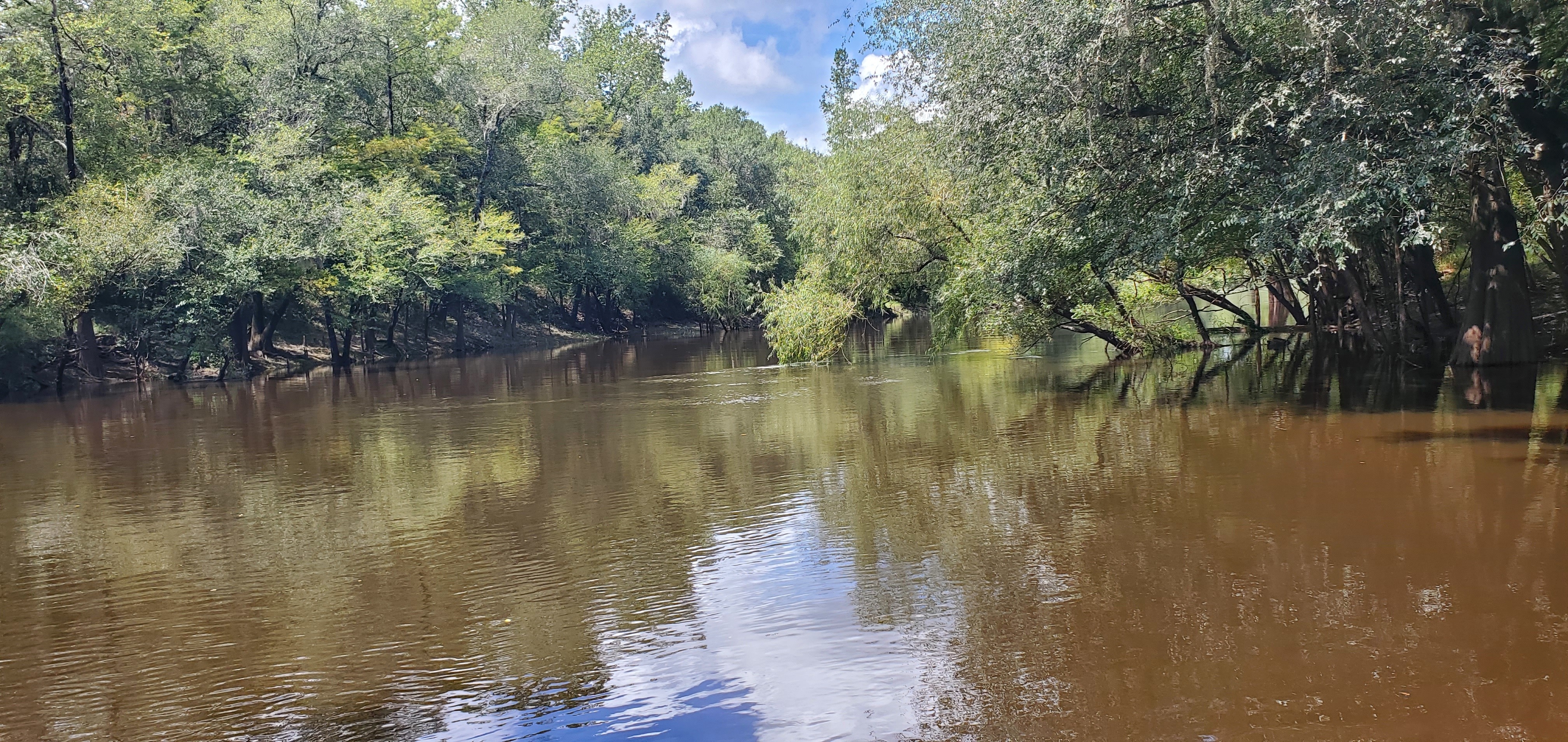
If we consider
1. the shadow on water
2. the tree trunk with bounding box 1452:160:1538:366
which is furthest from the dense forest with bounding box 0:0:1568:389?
the shadow on water

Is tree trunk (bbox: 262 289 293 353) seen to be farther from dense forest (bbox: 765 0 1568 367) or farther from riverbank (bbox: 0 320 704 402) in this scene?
dense forest (bbox: 765 0 1568 367)

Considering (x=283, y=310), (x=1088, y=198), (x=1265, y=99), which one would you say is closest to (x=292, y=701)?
(x=1265, y=99)

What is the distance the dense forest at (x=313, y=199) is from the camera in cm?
3275

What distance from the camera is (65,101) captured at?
33312 mm

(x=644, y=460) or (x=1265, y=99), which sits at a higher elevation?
(x=1265, y=99)

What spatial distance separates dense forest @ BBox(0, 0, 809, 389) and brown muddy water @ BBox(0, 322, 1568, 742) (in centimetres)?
1825

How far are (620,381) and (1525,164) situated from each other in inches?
860

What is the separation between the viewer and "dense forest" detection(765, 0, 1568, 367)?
539 inches

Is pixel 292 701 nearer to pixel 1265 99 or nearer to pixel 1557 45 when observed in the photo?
pixel 1265 99

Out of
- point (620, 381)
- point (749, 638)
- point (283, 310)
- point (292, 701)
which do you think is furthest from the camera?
point (283, 310)

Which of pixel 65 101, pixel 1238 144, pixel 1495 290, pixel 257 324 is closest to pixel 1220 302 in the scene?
pixel 1495 290

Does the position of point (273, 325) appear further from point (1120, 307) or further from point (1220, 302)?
point (1220, 302)

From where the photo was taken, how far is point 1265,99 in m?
13.8

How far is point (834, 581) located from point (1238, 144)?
10.2 m
